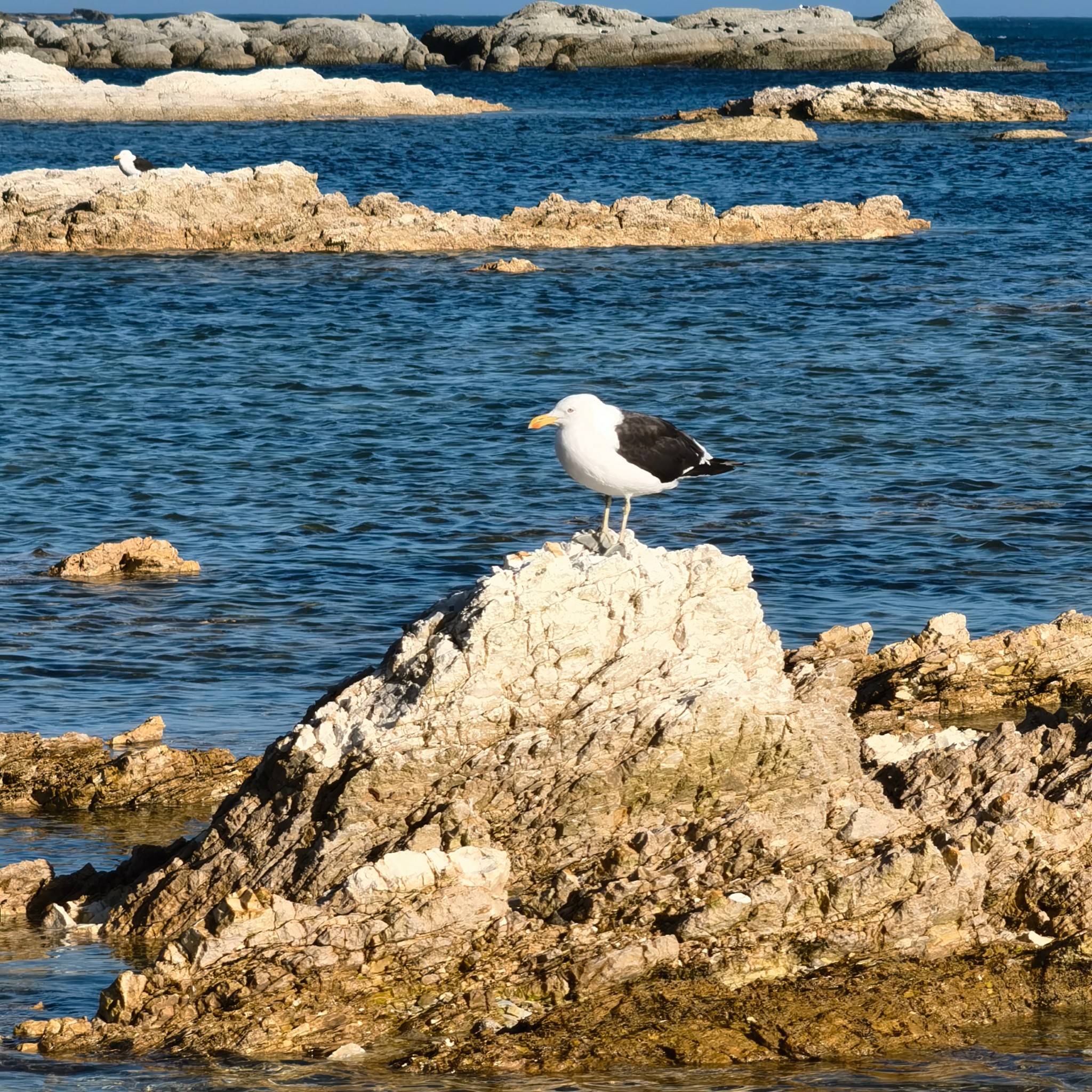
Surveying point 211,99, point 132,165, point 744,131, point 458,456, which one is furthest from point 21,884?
point 211,99

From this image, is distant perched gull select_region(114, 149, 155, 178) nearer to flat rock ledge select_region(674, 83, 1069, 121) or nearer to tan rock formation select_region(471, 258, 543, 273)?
tan rock formation select_region(471, 258, 543, 273)

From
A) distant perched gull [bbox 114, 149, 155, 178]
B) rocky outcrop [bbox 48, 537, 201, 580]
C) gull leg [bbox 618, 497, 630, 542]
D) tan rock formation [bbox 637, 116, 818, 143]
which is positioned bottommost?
rocky outcrop [bbox 48, 537, 201, 580]

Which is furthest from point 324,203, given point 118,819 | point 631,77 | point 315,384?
point 631,77

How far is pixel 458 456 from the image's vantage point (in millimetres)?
21359

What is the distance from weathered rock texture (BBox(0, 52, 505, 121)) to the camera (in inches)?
3140

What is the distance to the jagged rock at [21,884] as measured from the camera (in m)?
8.37

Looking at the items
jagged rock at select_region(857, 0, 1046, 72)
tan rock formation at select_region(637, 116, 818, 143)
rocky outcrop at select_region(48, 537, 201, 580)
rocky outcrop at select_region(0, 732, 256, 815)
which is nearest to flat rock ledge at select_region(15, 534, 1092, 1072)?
rocky outcrop at select_region(0, 732, 256, 815)

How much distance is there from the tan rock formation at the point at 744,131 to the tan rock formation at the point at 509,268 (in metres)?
34.3

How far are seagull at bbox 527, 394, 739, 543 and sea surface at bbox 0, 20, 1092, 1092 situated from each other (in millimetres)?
3010

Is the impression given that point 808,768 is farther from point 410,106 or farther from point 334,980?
point 410,106

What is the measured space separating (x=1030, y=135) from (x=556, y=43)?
72.5 m

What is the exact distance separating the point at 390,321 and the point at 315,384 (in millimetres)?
4849

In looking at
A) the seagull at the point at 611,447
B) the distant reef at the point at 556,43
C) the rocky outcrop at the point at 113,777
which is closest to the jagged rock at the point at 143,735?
the rocky outcrop at the point at 113,777

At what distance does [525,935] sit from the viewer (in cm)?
697
